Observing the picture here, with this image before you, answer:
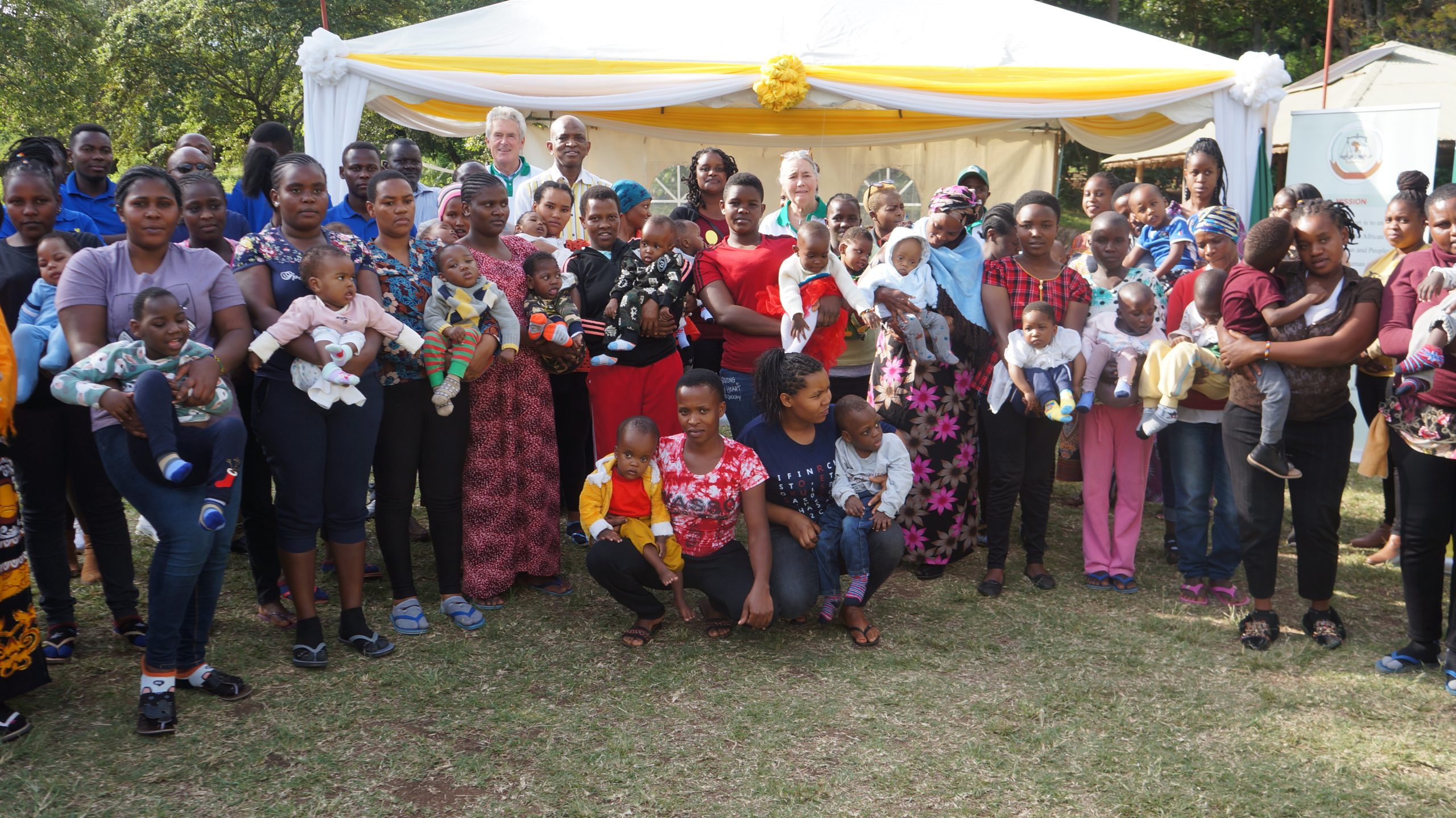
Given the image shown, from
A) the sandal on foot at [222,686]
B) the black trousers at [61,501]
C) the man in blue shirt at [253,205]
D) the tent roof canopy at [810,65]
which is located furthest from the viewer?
the tent roof canopy at [810,65]

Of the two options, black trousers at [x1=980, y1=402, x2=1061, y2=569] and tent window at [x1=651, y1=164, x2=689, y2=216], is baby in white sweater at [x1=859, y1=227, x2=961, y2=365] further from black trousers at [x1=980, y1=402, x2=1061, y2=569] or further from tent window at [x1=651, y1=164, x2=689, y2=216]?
tent window at [x1=651, y1=164, x2=689, y2=216]

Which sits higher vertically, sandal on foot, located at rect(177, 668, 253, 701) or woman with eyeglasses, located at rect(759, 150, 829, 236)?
woman with eyeglasses, located at rect(759, 150, 829, 236)

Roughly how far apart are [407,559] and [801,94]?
17.2ft

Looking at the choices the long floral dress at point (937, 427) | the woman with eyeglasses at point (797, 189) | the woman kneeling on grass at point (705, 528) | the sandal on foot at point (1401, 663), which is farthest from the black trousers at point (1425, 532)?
the woman with eyeglasses at point (797, 189)

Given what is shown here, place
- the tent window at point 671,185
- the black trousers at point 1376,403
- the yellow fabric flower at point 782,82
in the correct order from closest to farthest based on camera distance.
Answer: the black trousers at point 1376,403 → the yellow fabric flower at point 782,82 → the tent window at point 671,185

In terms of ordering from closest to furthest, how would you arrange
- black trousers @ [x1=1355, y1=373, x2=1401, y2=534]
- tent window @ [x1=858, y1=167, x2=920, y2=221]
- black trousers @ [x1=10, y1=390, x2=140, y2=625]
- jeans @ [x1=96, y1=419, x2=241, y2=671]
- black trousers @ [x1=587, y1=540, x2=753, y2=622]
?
jeans @ [x1=96, y1=419, x2=241, y2=671]
black trousers @ [x1=10, y1=390, x2=140, y2=625]
black trousers @ [x1=587, y1=540, x2=753, y2=622]
black trousers @ [x1=1355, y1=373, x2=1401, y2=534]
tent window @ [x1=858, y1=167, x2=920, y2=221]

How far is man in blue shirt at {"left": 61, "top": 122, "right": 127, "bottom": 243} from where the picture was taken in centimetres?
466

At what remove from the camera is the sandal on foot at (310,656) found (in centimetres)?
Answer: 370

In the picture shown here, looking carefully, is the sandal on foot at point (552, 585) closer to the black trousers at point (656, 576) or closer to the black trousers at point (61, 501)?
the black trousers at point (656, 576)

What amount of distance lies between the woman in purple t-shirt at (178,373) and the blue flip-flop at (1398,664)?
415 centimetres

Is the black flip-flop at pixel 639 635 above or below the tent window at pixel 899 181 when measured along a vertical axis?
below

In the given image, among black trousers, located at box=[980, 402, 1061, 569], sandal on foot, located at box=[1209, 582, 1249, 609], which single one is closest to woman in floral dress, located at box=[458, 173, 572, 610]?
black trousers, located at box=[980, 402, 1061, 569]

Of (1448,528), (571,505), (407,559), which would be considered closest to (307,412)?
(407,559)

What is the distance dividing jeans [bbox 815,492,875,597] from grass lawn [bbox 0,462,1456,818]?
9.9 inches
